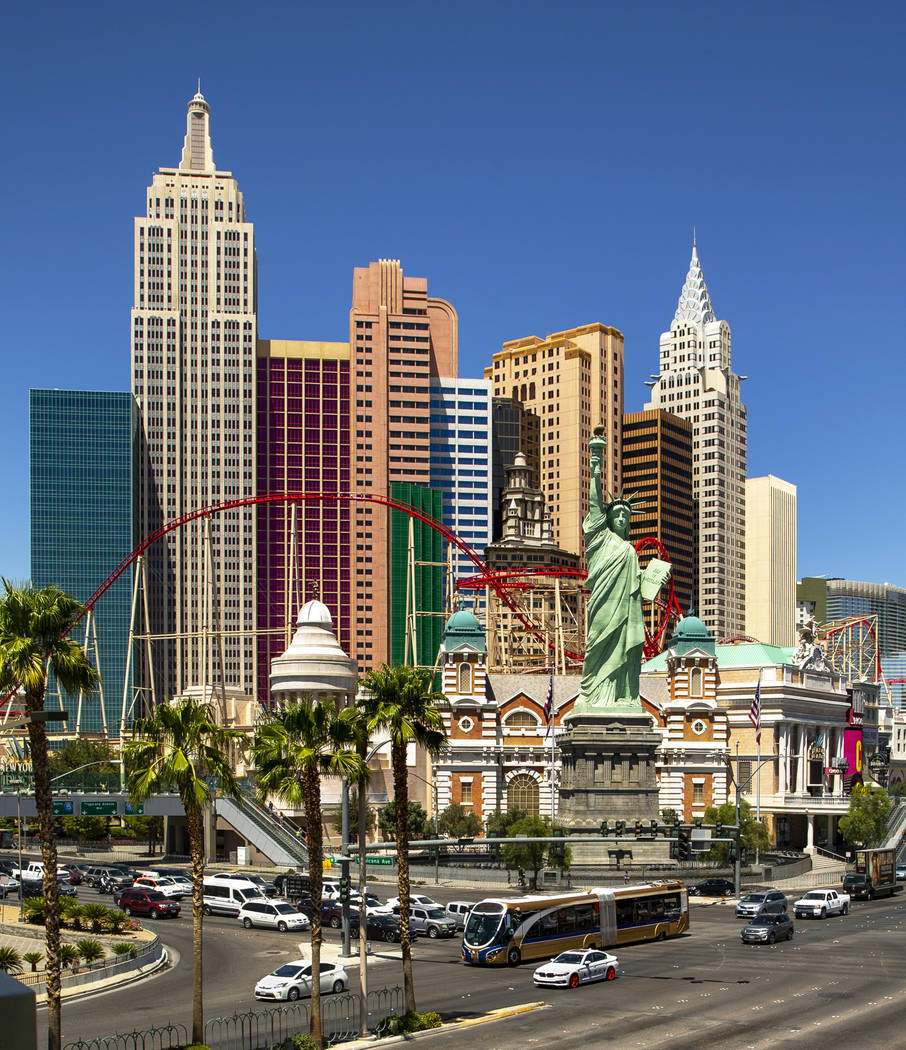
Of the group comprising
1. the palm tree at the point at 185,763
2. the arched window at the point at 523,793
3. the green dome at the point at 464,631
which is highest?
the green dome at the point at 464,631

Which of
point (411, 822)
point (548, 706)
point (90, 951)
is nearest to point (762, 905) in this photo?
point (90, 951)

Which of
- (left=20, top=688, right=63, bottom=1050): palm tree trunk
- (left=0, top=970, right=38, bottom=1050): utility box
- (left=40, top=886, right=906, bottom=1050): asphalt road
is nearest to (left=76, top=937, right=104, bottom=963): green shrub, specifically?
(left=40, top=886, right=906, bottom=1050): asphalt road

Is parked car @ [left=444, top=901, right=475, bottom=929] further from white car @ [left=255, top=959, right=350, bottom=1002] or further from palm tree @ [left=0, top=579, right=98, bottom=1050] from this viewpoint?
palm tree @ [left=0, top=579, right=98, bottom=1050]

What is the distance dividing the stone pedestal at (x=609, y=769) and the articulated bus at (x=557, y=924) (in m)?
36.6

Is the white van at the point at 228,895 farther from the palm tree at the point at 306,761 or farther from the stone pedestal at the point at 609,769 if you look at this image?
the stone pedestal at the point at 609,769

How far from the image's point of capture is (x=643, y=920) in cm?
6206

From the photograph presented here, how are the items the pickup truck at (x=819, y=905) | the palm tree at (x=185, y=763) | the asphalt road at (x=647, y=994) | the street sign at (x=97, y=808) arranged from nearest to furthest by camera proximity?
the palm tree at (x=185, y=763), the asphalt road at (x=647, y=994), the pickup truck at (x=819, y=905), the street sign at (x=97, y=808)

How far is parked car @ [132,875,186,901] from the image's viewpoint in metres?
74.8

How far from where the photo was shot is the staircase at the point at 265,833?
294 feet

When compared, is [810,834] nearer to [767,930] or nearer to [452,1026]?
[767,930]

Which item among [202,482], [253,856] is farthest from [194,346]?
[253,856]

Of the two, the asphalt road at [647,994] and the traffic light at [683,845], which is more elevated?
the traffic light at [683,845]

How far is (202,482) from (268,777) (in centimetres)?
15773

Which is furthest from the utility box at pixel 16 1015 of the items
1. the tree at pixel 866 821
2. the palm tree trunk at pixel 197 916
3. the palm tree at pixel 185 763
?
the tree at pixel 866 821
